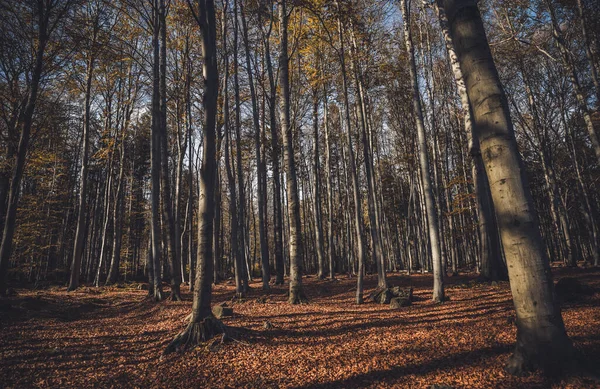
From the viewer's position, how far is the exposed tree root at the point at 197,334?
489 cm

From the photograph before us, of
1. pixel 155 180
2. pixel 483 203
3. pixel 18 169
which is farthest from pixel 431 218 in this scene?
pixel 18 169

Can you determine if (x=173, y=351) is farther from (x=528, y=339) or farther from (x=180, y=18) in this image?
(x=180, y=18)

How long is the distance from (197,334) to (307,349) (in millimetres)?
1922

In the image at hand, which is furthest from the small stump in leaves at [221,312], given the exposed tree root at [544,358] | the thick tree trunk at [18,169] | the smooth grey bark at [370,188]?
the thick tree trunk at [18,169]

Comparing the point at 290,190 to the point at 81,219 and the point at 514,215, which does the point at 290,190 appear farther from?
the point at 81,219

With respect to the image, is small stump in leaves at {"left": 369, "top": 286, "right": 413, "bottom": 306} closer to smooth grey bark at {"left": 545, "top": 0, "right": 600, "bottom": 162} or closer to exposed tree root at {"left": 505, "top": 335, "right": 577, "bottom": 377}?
exposed tree root at {"left": 505, "top": 335, "right": 577, "bottom": 377}

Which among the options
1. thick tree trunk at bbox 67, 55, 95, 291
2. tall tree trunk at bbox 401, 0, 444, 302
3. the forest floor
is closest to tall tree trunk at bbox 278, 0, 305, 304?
the forest floor

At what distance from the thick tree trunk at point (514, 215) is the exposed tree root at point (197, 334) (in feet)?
14.1

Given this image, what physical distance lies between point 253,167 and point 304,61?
39.7 ft

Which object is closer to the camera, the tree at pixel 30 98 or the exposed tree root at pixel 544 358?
the exposed tree root at pixel 544 358

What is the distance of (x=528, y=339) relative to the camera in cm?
287

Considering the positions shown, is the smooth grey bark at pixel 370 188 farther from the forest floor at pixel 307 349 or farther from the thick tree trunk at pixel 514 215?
the thick tree trunk at pixel 514 215

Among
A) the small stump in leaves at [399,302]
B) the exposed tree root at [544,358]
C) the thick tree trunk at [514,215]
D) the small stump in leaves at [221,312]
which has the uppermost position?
the thick tree trunk at [514,215]

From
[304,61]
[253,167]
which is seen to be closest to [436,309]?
[304,61]
